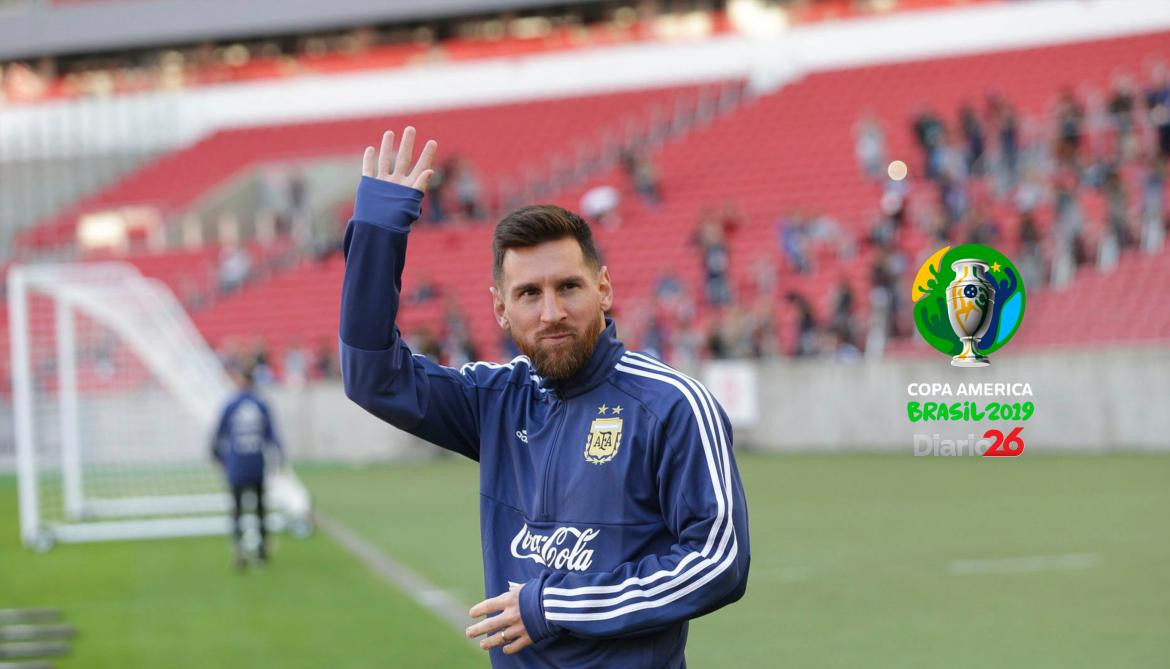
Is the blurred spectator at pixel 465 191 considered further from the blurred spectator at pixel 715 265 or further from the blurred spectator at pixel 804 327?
the blurred spectator at pixel 804 327

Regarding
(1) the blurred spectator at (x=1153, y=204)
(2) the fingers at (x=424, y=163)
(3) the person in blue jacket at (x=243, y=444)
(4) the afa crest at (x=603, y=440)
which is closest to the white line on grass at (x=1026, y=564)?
(3) the person in blue jacket at (x=243, y=444)

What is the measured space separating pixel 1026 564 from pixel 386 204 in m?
9.35

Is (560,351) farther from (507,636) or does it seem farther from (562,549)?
(507,636)

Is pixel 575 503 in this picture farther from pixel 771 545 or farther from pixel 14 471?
pixel 14 471

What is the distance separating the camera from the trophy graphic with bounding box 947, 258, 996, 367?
10.4 ft

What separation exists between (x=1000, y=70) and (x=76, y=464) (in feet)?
78.5

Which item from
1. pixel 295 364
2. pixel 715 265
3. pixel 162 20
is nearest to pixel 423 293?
pixel 295 364

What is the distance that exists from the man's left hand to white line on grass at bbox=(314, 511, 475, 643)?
6482mm

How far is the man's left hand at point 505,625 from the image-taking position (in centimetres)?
341

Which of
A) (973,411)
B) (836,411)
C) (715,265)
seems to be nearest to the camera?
(973,411)

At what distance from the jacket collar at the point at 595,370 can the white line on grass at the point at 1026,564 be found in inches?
340

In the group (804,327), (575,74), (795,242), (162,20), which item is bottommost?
(804,327)

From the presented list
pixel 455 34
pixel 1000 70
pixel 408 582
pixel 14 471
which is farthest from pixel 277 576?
pixel 455 34

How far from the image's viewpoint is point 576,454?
353cm
